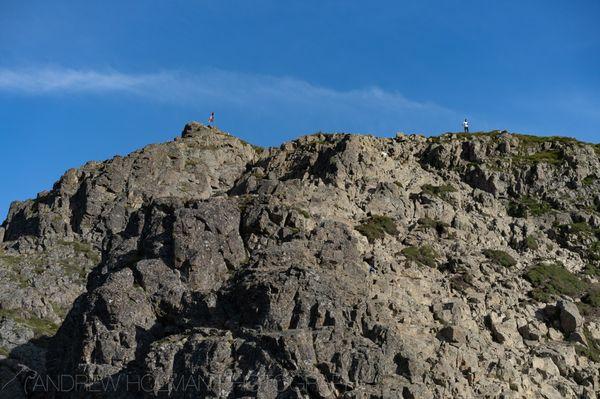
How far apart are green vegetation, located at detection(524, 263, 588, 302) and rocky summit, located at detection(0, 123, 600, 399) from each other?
7.8 inches

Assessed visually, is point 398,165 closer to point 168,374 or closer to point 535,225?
point 535,225

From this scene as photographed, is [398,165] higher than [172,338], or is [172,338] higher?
[398,165]

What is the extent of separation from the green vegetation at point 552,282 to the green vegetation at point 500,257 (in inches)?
53.4

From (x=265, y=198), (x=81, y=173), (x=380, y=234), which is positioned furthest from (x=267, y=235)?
(x=81, y=173)

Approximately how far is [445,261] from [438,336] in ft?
36.8

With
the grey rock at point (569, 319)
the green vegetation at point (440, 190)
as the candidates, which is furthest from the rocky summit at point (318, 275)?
the green vegetation at point (440, 190)

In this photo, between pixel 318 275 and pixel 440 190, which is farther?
pixel 440 190

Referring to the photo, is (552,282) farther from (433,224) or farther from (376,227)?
(376,227)

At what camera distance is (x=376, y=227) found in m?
59.1

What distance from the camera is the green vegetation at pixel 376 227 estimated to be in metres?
57.6

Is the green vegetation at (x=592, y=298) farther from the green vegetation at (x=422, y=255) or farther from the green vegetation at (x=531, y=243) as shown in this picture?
the green vegetation at (x=422, y=255)

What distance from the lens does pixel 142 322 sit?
47.1m

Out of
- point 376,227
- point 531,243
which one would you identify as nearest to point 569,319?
point 531,243

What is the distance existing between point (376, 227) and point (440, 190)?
40.7 feet
